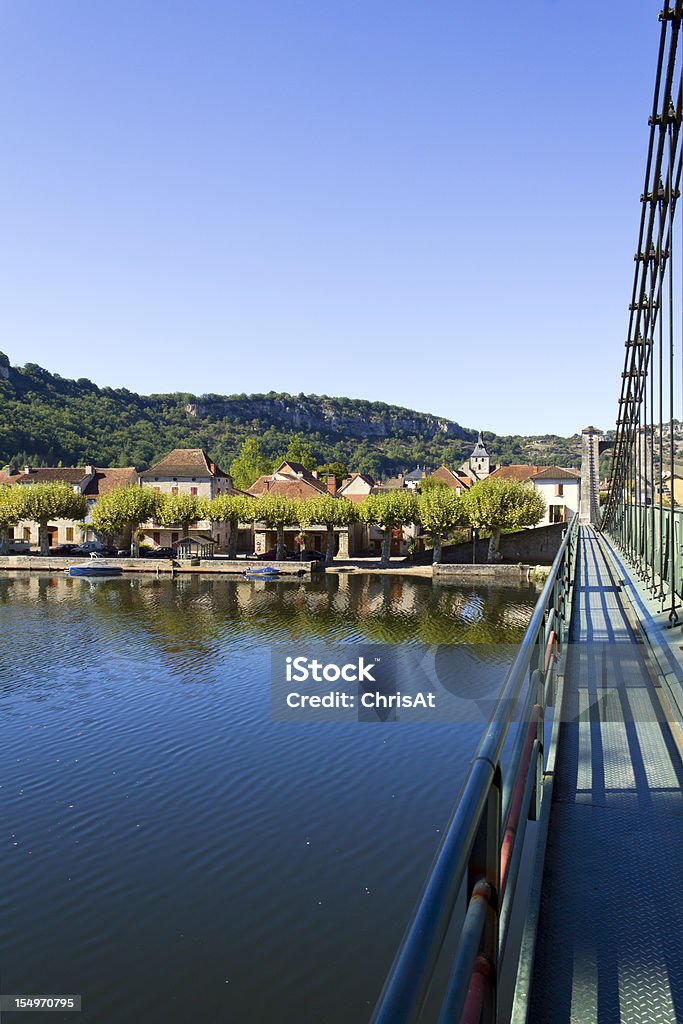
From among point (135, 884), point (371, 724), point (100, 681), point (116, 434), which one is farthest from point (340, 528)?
point (116, 434)

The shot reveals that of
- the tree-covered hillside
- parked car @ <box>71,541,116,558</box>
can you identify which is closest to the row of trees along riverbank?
parked car @ <box>71,541,116,558</box>

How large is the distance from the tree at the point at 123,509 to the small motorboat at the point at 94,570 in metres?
5.55

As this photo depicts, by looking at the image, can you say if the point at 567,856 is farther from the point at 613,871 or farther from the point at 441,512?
the point at 441,512

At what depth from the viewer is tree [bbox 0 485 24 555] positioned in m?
57.4

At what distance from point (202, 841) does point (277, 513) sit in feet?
147

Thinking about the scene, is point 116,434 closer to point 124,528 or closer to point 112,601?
point 124,528

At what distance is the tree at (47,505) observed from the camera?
190 ft

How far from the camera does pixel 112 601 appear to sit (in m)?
40.3

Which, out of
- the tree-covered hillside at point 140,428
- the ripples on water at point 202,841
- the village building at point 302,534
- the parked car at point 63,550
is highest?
the tree-covered hillside at point 140,428

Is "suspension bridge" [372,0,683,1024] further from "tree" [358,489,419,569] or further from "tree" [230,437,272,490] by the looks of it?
"tree" [230,437,272,490]

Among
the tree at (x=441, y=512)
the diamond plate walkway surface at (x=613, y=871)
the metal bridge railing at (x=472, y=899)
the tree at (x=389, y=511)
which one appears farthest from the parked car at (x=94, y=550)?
the metal bridge railing at (x=472, y=899)

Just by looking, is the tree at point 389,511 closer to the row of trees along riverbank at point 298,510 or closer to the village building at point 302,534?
the row of trees along riverbank at point 298,510

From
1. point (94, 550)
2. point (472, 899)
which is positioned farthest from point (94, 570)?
point (472, 899)

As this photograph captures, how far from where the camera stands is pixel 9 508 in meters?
57.3
